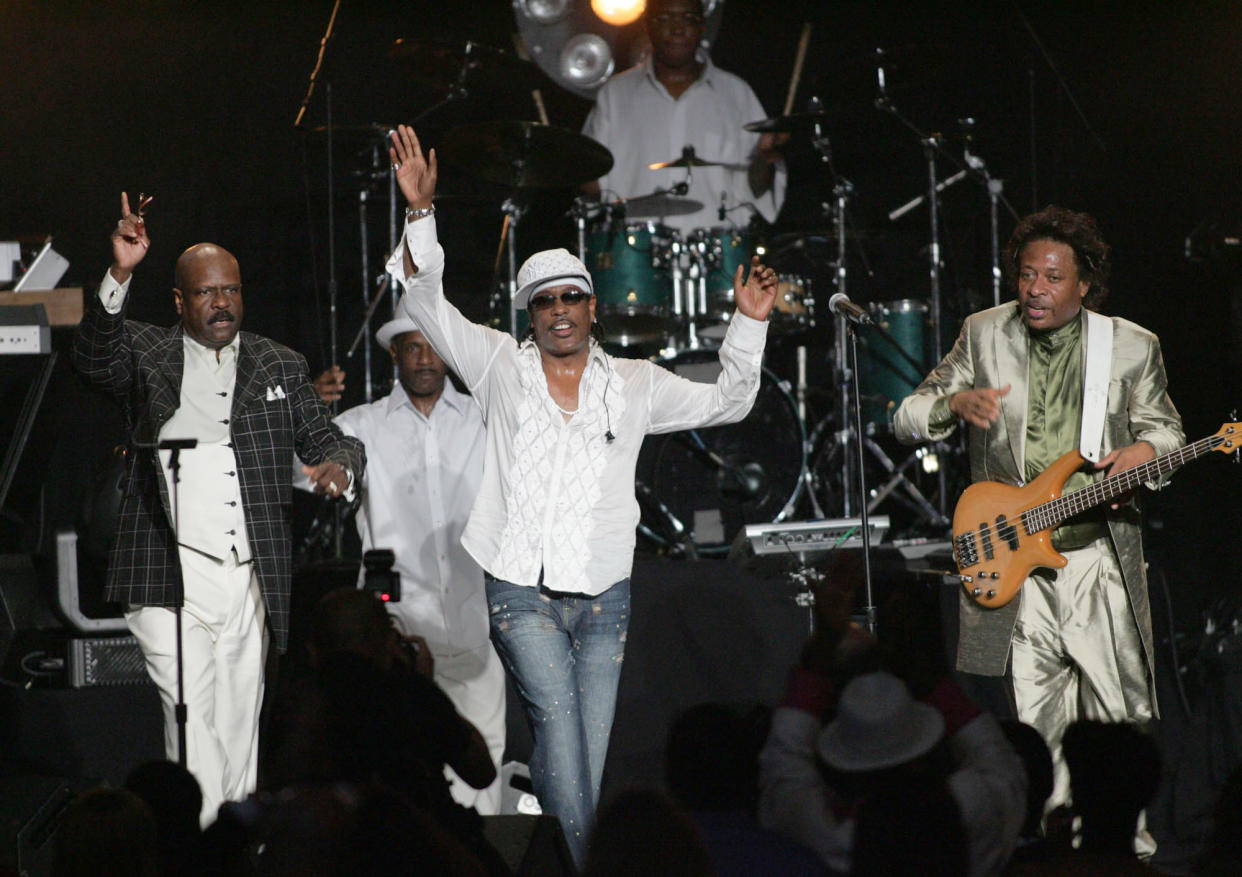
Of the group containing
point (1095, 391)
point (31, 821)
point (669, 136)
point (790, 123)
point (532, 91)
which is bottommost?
point (31, 821)

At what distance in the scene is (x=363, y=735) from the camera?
3.26m

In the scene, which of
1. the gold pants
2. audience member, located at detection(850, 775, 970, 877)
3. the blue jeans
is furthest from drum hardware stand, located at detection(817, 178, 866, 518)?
audience member, located at detection(850, 775, 970, 877)

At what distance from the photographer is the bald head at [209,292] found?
5277 mm

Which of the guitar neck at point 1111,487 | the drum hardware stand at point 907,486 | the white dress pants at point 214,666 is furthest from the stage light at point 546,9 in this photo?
the guitar neck at point 1111,487

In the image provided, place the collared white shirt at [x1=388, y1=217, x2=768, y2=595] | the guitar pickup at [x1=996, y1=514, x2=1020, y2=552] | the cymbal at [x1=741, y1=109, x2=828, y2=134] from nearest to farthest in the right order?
the collared white shirt at [x1=388, y1=217, x2=768, y2=595] → the guitar pickup at [x1=996, y1=514, x2=1020, y2=552] → the cymbal at [x1=741, y1=109, x2=828, y2=134]

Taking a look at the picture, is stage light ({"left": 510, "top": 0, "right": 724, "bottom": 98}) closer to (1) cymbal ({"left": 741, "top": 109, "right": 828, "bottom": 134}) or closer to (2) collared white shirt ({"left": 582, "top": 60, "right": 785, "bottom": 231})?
(2) collared white shirt ({"left": 582, "top": 60, "right": 785, "bottom": 231})

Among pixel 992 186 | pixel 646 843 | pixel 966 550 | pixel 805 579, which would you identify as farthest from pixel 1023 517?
pixel 992 186

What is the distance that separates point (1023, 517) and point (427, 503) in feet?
9.03

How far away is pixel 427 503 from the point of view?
621cm

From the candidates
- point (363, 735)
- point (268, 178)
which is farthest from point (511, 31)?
point (363, 735)

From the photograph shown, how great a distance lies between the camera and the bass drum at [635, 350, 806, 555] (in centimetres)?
828

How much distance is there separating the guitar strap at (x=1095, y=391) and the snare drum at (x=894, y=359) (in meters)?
3.35

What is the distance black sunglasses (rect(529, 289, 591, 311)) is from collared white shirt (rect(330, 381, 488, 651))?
1.48 meters

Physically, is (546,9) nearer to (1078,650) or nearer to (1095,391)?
(1095,391)
